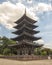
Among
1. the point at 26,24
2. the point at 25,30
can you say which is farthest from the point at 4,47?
the point at 26,24

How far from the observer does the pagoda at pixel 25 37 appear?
167 feet

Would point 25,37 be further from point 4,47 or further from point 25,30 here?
point 4,47

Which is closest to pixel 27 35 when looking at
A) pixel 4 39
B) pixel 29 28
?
pixel 29 28

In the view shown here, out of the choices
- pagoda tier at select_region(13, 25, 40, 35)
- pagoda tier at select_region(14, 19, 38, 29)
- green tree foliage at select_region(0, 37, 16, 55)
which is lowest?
green tree foliage at select_region(0, 37, 16, 55)

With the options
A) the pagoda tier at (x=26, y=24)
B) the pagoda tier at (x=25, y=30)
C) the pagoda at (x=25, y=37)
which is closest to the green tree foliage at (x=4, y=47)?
the pagoda at (x=25, y=37)

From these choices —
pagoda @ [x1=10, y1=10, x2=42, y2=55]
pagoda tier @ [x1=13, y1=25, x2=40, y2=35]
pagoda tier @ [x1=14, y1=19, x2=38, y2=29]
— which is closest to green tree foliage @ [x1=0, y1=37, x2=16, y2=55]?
pagoda @ [x1=10, y1=10, x2=42, y2=55]

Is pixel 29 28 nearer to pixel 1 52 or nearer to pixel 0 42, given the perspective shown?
pixel 1 52

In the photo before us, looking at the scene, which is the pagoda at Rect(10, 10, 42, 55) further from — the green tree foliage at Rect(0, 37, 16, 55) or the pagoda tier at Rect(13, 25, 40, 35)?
the green tree foliage at Rect(0, 37, 16, 55)

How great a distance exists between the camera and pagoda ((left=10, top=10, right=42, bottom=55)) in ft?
167

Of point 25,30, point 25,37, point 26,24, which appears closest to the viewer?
point 25,37

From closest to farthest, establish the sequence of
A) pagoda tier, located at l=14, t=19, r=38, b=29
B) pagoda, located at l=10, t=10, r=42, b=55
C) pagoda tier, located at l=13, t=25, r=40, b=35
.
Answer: pagoda, located at l=10, t=10, r=42, b=55
pagoda tier, located at l=13, t=25, r=40, b=35
pagoda tier, located at l=14, t=19, r=38, b=29

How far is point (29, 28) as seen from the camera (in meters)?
55.3

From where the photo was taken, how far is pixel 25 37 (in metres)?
54.1

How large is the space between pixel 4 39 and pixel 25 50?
979 inches
